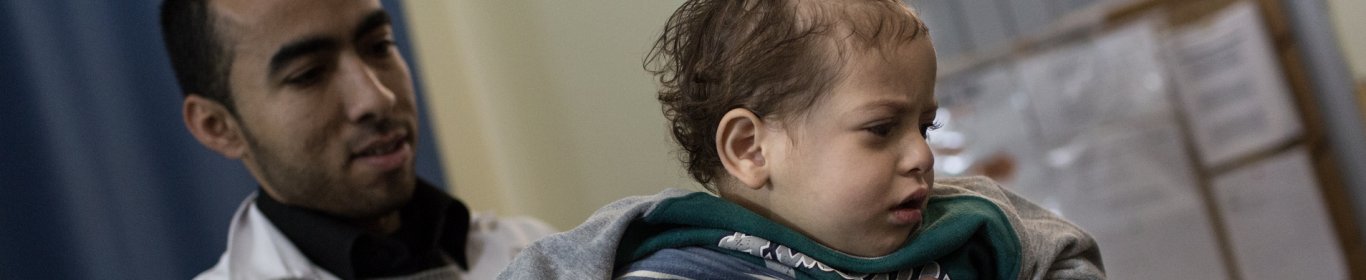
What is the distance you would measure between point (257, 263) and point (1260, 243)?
1.85 m

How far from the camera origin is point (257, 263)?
1.53 meters

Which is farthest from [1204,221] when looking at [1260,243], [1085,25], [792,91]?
[792,91]

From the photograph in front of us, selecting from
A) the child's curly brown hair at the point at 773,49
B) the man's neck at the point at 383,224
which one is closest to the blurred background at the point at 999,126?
the man's neck at the point at 383,224

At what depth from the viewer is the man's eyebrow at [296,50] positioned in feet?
4.79

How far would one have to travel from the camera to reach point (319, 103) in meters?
1.48

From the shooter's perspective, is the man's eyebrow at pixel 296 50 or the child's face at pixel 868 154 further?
the man's eyebrow at pixel 296 50

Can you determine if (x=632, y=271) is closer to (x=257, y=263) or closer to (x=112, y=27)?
(x=257, y=263)

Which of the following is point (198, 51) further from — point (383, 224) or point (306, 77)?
point (383, 224)

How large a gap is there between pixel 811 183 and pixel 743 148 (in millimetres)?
79

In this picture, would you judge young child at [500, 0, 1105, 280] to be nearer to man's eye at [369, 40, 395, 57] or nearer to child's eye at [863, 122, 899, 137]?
child's eye at [863, 122, 899, 137]

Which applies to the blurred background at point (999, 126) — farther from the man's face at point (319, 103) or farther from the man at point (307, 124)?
the man's face at point (319, 103)

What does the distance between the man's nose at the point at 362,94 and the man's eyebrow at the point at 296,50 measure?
0.13 ft

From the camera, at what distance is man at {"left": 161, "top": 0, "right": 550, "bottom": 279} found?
1475mm

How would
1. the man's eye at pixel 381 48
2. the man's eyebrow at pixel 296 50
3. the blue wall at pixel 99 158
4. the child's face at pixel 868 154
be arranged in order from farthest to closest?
1. the blue wall at pixel 99 158
2. the man's eye at pixel 381 48
3. the man's eyebrow at pixel 296 50
4. the child's face at pixel 868 154
